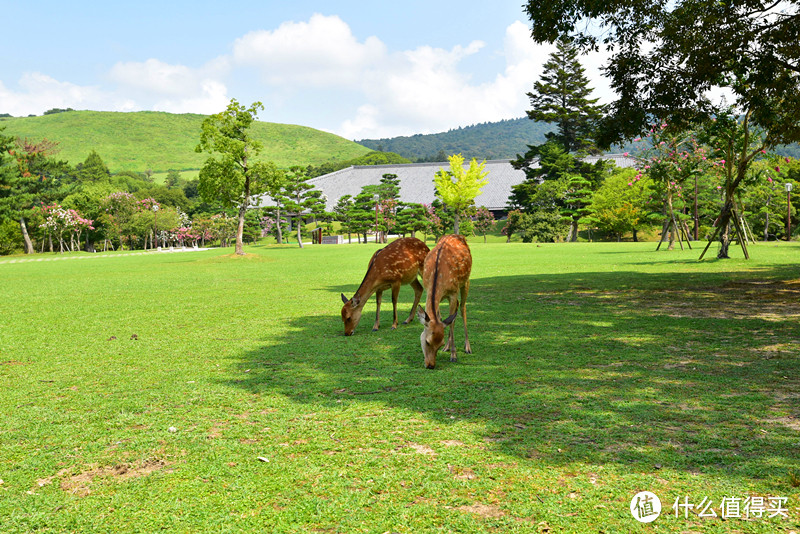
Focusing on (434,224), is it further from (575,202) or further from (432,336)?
(432,336)

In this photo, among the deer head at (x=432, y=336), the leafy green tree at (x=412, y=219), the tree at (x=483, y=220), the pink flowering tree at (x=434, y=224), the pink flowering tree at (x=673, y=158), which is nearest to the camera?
the deer head at (x=432, y=336)

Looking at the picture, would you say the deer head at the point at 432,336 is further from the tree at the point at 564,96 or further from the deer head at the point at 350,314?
the tree at the point at 564,96

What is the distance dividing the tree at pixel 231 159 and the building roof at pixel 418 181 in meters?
49.6

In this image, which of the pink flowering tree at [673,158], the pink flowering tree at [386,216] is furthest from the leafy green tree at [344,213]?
the pink flowering tree at [673,158]

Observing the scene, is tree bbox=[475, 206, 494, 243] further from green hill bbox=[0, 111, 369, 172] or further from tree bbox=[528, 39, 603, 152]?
green hill bbox=[0, 111, 369, 172]

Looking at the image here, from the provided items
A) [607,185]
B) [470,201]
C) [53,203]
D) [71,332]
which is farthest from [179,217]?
[71,332]

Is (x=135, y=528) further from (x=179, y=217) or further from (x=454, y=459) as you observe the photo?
(x=179, y=217)

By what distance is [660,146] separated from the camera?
27219 millimetres

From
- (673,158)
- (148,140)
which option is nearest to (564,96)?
(673,158)

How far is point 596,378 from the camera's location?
21.5ft

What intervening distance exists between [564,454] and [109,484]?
3.31 m

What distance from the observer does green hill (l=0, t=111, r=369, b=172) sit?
14975 centimetres

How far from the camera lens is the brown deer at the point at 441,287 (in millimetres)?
7125

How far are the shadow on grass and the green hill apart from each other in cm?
14895
